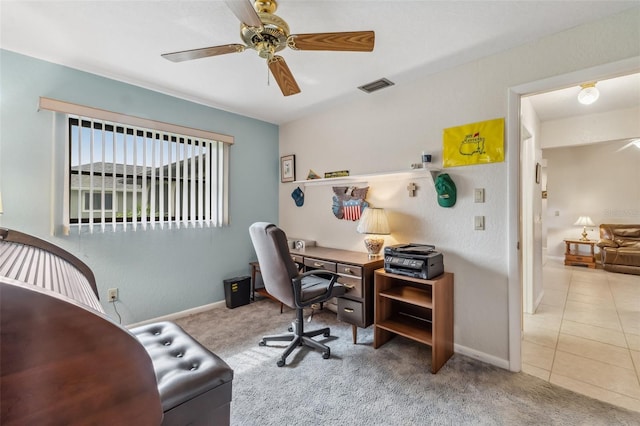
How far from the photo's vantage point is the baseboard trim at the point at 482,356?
212cm

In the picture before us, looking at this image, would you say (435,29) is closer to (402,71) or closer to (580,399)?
(402,71)

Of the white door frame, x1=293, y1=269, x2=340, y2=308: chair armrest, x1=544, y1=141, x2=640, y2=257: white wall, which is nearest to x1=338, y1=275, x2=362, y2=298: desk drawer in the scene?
x1=293, y1=269, x2=340, y2=308: chair armrest

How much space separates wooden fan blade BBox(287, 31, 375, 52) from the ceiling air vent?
1126 millimetres

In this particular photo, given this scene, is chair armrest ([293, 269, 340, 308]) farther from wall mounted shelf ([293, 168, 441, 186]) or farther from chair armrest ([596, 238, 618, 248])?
chair armrest ([596, 238, 618, 248])

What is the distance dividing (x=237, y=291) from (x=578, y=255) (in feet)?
21.7

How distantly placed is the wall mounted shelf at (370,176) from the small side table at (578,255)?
521 cm

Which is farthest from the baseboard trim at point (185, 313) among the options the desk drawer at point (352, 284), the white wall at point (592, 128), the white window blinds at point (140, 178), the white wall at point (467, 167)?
the white wall at point (592, 128)

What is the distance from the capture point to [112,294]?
261 centimetres

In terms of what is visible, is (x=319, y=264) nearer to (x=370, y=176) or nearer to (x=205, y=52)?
(x=370, y=176)

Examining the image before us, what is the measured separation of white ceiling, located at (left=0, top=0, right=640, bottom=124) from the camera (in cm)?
171

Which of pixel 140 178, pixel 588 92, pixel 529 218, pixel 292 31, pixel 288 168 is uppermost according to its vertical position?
pixel 292 31

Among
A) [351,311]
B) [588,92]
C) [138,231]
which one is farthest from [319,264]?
[588,92]

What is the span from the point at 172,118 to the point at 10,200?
151 centimetres

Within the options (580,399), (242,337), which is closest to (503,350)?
Answer: (580,399)
